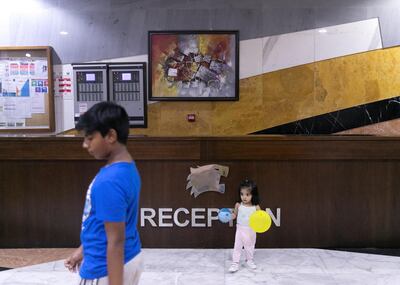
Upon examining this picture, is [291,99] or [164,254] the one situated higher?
[291,99]

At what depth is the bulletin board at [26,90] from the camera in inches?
201

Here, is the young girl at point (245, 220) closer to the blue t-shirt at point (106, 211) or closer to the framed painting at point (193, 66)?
the framed painting at point (193, 66)

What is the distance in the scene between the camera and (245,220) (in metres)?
3.43

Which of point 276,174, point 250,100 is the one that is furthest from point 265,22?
point 276,174

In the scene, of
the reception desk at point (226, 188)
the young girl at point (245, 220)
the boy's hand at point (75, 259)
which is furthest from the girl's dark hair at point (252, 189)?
the boy's hand at point (75, 259)

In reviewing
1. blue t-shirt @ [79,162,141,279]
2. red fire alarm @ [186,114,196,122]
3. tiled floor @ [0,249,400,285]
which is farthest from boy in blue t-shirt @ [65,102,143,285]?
red fire alarm @ [186,114,196,122]

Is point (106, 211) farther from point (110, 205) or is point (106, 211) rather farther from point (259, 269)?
point (259, 269)

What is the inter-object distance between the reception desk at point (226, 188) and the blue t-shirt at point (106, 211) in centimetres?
236

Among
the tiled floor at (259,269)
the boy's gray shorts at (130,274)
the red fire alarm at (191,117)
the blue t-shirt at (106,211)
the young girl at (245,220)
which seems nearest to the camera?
the blue t-shirt at (106,211)

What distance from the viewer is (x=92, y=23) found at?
5.10 meters

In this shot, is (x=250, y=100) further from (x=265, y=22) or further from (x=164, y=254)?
(x=164, y=254)

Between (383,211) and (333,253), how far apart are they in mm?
627

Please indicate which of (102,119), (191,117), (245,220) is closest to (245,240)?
(245,220)

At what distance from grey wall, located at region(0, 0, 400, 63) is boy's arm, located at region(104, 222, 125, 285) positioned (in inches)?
157
